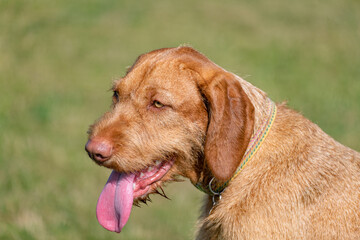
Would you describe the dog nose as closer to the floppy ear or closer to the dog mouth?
the dog mouth

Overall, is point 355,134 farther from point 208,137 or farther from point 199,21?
point 199,21

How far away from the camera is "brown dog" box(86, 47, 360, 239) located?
358cm

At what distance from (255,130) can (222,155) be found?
354 mm

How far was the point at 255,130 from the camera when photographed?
379cm

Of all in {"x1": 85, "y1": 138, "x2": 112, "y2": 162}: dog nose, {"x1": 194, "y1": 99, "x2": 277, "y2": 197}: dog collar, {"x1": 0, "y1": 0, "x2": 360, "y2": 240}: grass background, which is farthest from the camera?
{"x1": 0, "y1": 0, "x2": 360, "y2": 240}: grass background

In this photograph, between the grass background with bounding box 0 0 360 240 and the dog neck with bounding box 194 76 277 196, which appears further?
the grass background with bounding box 0 0 360 240

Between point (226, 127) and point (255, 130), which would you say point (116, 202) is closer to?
point (226, 127)

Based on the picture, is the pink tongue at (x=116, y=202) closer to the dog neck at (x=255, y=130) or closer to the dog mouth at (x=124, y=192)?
the dog mouth at (x=124, y=192)

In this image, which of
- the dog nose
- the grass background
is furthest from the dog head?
the grass background

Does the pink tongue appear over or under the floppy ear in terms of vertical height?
under

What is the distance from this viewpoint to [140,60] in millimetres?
3975

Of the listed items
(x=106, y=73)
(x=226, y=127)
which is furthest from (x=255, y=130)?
(x=106, y=73)

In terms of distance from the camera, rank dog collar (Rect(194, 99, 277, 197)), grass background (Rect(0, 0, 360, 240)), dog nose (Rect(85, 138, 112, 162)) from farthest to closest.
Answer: grass background (Rect(0, 0, 360, 240)) < dog collar (Rect(194, 99, 277, 197)) < dog nose (Rect(85, 138, 112, 162))

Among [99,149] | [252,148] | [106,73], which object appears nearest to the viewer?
[99,149]
